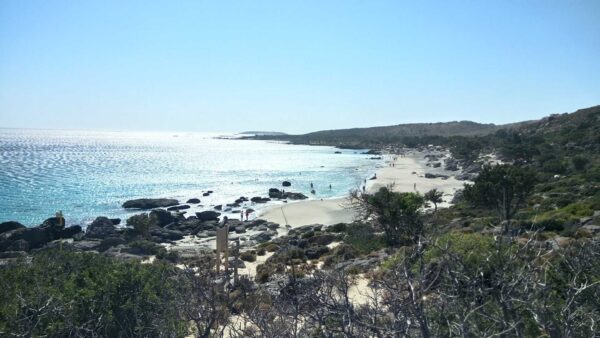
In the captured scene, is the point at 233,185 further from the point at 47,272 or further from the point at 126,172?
the point at 47,272

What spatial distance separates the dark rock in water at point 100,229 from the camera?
3266cm

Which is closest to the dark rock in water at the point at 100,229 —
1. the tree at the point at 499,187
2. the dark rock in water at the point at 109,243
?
the dark rock in water at the point at 109,243

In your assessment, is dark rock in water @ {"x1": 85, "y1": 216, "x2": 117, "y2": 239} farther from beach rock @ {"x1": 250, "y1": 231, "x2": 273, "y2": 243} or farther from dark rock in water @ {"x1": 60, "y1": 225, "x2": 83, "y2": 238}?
beach rock @ {"x1": 250, "y1": 231, "x2": 273, "y2": 243}

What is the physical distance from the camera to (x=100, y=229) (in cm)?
3334

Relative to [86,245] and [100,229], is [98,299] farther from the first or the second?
[100,229]

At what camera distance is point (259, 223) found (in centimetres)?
3800

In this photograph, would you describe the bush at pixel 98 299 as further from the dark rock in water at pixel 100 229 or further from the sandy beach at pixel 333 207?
the dark rock in water at pixel 100 229

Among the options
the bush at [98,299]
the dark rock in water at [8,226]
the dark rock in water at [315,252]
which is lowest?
the dark rock in water at [8,226]

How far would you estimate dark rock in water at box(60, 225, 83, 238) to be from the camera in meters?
33.3

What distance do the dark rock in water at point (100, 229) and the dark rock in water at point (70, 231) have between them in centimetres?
72

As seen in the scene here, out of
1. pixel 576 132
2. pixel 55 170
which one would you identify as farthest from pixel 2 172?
pixel 576 132

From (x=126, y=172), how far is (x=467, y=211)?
64639 mm

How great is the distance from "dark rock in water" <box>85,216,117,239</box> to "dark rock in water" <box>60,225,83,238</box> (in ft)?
2.36

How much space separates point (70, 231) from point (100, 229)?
8.72 feet
